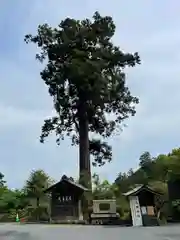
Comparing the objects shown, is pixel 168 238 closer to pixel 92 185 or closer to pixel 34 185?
pixel 92 185

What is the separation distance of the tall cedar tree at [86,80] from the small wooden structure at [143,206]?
1280 centimetres

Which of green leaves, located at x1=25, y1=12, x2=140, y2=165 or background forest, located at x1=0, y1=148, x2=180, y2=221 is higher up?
green leaves, located at x1=25, y1=12, x2=140, y2=165

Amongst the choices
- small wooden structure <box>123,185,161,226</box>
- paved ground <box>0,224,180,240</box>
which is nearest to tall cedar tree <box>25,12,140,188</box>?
small wooden structure <box>123,185,161,226</box>

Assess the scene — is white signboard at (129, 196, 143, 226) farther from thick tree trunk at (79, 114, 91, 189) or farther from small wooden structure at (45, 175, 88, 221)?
thick tree trunk at (79, 114, 91, 189)

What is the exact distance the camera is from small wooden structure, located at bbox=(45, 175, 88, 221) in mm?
43500

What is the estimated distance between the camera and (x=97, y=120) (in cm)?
5197

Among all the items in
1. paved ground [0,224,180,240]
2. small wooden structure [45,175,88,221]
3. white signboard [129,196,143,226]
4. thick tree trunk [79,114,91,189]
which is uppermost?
thick tree trunk [79,114,91,189]

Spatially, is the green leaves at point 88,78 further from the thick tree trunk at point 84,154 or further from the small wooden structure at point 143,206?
the small wooden structure at point 143,206

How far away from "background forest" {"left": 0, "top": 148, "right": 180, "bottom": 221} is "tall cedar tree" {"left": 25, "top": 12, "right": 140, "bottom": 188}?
3.74 m

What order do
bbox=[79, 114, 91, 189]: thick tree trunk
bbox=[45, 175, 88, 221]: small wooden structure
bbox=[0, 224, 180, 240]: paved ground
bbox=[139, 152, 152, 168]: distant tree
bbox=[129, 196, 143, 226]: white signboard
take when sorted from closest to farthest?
1. bbox=[0, 224, 180, 240]: paved ground
2. bbox=[129, 196, 143, 226]: white signboard
3. bbox=[45, 175, 88, 221]: small wooden structure
4. bbox=[79, 114, 91, 189]: thick tree trunk
5. bbox=[139, 152, 152, 168]: distant tree

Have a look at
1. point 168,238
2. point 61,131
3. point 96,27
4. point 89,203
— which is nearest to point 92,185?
point 89,203

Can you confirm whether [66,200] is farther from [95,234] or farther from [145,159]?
[95,234]

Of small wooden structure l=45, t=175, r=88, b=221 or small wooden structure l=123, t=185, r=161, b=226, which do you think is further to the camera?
small wooden structure l=45, t=175, r=88, b=221

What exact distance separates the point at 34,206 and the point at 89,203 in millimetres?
9837
